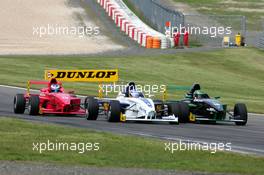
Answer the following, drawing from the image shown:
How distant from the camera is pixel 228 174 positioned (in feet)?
51.7

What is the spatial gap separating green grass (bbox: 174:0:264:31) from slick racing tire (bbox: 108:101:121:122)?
4347 cm

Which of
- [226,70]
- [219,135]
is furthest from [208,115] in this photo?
[226,70]

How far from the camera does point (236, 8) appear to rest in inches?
2835

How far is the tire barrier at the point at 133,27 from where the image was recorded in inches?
2073

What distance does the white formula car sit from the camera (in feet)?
78.2

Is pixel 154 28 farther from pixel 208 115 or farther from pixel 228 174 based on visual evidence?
pixel 228 174

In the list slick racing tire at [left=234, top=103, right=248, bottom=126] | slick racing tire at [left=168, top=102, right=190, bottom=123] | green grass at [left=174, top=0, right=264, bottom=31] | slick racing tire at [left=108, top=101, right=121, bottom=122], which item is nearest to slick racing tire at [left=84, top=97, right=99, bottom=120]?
slick racing tire at [left=108, top=101, right=121, bottom=122]

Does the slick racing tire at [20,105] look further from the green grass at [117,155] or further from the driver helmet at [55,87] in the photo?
the green grass at [117,155]

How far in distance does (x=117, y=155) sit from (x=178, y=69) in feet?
93.2

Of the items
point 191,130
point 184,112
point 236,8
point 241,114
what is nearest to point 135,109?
point 184,112

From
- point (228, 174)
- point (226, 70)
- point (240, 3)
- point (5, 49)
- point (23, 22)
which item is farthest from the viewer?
point (240, 3)

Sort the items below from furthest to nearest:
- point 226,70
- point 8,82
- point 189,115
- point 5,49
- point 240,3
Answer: point 240,3, point 5,49, point 226,70, point 8,82, point 189,115

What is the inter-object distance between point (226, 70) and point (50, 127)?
2642 cm

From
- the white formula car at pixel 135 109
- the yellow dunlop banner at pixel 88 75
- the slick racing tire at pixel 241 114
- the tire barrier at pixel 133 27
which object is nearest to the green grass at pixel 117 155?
the white formula car at pixel 135 109
